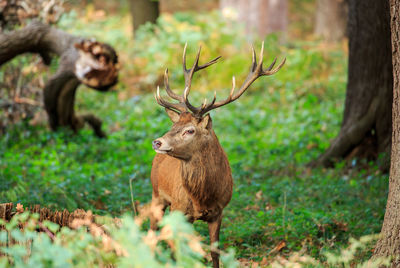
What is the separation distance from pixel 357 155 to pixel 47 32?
563cm

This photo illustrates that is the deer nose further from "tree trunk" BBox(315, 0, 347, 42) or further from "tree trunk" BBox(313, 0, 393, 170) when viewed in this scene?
"tree trunk" BBox(315, 0, 347, 42)

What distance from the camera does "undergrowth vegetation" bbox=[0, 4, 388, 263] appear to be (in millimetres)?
6465

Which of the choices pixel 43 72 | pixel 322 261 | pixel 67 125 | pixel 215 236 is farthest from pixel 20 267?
pixel 43 72

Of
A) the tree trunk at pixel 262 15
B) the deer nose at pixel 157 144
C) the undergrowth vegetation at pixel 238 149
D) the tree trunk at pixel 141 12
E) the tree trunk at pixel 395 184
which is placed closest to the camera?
the tree trunk at pixel 395 184

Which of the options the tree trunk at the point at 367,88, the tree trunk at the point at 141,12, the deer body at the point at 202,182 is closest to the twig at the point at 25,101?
the tree trunk at the point at 367,88

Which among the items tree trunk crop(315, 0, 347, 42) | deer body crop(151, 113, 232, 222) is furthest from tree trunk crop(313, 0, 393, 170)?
tree trunk crop(315, 0, 347, 42)

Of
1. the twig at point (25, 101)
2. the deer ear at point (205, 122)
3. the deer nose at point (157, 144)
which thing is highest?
the deer ear at point (205, 122)

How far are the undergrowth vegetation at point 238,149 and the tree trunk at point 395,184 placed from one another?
715 millimetres

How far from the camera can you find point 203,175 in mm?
5074

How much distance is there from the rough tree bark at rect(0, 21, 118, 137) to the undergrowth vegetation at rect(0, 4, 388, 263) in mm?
465

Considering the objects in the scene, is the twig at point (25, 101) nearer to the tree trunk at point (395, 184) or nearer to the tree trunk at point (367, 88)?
the tree trunk at point (367, 88)

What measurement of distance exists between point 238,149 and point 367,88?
108 inches

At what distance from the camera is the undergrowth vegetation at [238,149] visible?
6.46m

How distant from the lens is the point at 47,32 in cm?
945
